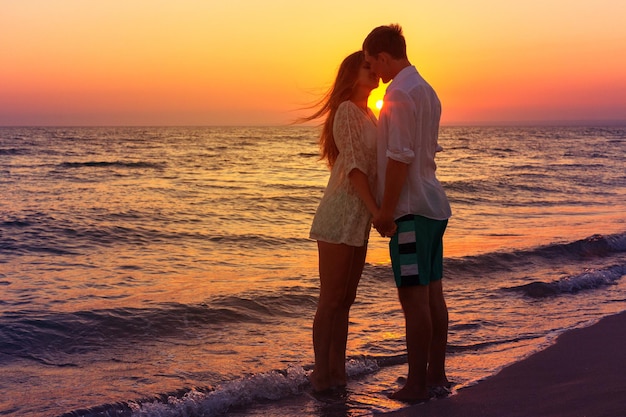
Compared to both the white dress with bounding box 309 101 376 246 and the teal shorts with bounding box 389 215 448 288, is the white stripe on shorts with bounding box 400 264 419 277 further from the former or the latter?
the white dress with bounding box 309 101 376 246

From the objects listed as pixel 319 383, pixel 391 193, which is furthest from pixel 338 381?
pixel 391 193

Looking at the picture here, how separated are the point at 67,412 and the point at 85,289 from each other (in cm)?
373

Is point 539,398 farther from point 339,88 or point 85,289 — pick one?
point 85,289

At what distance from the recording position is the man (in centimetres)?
378

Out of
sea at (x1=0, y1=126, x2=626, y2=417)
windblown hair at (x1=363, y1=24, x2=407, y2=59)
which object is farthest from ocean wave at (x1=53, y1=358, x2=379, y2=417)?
windblown hair at (x1=363, y1=24, x2=407, y2=59)

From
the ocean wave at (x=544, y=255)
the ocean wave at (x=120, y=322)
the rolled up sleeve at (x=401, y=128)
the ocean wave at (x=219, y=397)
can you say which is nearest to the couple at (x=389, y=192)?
the rolled up sleeve at (x=401, y=128)

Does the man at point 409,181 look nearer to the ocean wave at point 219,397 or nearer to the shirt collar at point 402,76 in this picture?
the shirt collar at point 402,76

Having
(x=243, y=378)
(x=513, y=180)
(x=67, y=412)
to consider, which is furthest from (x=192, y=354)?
(x=513, y=180)

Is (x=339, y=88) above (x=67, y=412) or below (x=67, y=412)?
above

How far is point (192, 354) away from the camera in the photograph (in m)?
5.46

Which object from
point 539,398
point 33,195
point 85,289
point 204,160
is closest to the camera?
point 539,398

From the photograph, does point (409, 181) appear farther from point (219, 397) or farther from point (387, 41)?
point (219, 397)

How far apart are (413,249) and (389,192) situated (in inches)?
14.3

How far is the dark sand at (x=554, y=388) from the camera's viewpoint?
3795mm
